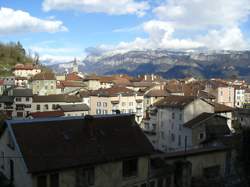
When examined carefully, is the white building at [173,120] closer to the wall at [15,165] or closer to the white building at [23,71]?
the wall at [15,165]

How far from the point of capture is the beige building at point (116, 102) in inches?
2958

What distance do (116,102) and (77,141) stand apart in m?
51.8

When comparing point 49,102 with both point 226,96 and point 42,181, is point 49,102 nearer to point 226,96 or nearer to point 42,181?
point 226,96

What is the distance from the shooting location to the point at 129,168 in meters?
24.6

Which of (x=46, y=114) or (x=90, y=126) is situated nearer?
(x=90, y=126)

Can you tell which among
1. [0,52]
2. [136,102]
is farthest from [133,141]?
[0,52]

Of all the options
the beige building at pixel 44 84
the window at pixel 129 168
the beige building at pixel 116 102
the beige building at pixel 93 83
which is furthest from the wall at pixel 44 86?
the window at pixel 129 168

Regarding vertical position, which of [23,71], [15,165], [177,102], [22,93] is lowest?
[15,165]

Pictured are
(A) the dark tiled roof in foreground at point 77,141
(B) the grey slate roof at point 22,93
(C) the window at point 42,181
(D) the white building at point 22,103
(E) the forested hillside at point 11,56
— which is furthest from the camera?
(E) the forested hillside at point 11,56

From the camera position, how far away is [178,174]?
27.9 meters

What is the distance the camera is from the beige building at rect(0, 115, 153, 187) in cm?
2091

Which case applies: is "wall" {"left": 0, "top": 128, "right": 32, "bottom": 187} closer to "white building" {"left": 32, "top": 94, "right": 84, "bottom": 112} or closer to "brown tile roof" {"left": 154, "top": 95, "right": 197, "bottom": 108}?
"brown tile roof" {"left": 154, "top": 95, "right": 197, "bottom": 108}

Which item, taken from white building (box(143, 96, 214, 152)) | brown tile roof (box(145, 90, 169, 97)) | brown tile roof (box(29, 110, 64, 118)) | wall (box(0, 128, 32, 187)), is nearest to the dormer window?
wall (box(0, 128, 32, 187))

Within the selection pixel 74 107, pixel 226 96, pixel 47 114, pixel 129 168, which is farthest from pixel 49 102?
pixel 226 96
